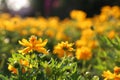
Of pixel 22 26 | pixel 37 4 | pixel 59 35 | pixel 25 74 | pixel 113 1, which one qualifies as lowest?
pixel 25 74

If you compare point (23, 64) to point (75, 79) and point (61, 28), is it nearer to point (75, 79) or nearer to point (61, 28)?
point (75, 79)

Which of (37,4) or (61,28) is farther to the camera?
(37,4)

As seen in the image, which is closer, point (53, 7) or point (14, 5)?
point (14, 5)

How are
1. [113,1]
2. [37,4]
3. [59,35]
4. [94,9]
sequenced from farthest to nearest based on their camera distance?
[37,4] < [94,9] < [113,1] < [59,35]

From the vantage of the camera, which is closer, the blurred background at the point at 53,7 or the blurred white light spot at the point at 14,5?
the blurred background at the point at 53,7

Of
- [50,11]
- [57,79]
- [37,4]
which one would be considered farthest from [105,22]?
[37,4]

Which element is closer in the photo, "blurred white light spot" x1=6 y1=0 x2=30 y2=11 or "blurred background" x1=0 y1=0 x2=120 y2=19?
"blurred background" x1=0 y1=0 x2=120 y2=19

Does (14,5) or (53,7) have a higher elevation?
(53,7)

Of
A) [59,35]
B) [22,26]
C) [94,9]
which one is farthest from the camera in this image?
[94,9]
